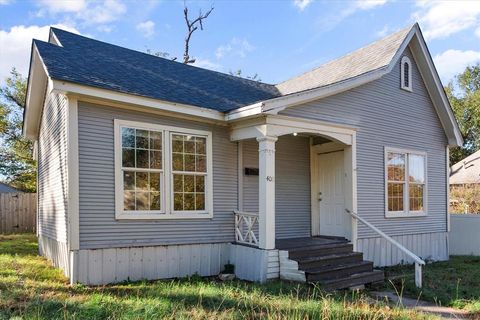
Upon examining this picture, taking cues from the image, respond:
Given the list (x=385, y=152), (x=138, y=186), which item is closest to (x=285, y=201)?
(x=385, y=152)

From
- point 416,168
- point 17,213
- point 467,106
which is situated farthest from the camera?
point 467,106

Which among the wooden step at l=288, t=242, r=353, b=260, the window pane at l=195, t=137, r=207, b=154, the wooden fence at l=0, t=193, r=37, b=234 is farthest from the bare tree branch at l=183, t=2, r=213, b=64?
the wooden step at l=288, t=242, r=353, b=260

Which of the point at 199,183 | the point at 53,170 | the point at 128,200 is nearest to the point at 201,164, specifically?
the point at 199,183

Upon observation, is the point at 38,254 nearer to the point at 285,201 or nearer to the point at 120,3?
the point at 285,201


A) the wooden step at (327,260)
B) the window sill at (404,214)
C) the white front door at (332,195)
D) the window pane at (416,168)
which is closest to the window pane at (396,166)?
the window pane at (416,168)

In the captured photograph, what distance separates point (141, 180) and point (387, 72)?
6.17 meters

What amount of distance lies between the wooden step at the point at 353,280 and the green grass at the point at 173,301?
28 cm

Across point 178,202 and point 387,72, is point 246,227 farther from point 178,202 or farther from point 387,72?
point 387,72

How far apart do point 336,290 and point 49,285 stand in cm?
476

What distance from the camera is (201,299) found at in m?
5.62

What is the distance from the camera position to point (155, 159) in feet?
25.2

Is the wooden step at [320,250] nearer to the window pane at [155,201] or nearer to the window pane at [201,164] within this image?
the window pane at [201,164]

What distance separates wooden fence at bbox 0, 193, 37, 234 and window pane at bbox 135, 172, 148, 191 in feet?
39.6

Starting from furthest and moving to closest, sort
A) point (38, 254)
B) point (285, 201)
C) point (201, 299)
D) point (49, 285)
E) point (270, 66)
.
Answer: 1. point (270, 66)
2. point (38, 254)
3. point (285, 201)
4. point (49, 285)
5. point (201, 299)
